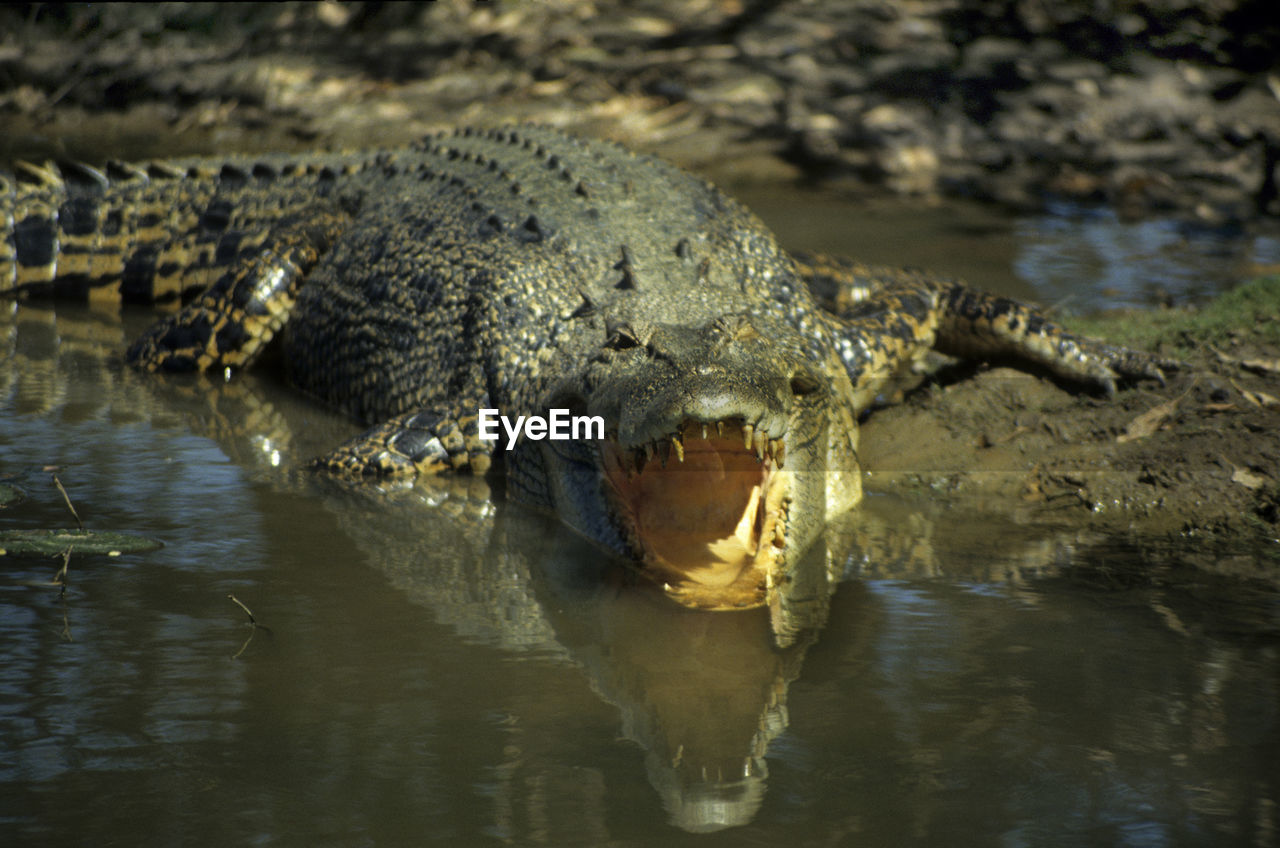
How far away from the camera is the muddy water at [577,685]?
6.97ft

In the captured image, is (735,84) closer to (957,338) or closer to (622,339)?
(957,338)

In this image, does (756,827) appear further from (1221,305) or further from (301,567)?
(1221,305)

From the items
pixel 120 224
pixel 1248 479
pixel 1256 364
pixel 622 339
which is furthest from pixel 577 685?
pixel 120 224

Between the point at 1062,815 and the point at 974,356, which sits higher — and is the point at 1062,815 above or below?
below

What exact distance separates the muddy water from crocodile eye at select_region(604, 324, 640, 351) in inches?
25.5

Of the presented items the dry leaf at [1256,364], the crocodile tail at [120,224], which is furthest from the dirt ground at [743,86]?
the dry leaf at [1256,364]

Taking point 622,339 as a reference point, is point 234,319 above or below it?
below

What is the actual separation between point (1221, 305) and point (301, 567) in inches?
188

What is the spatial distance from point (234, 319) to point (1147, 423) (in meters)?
4.04

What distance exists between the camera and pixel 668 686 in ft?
8.85

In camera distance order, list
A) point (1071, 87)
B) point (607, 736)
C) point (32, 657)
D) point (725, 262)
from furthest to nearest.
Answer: point (1071, 87) → point (725, 262) → point (32, 657) → point (607, 736)

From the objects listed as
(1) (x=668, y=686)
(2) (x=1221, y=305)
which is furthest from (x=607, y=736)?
(2) (x=1221, y=305)

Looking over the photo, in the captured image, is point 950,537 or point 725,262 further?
point 725,262

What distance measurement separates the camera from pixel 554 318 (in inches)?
172
